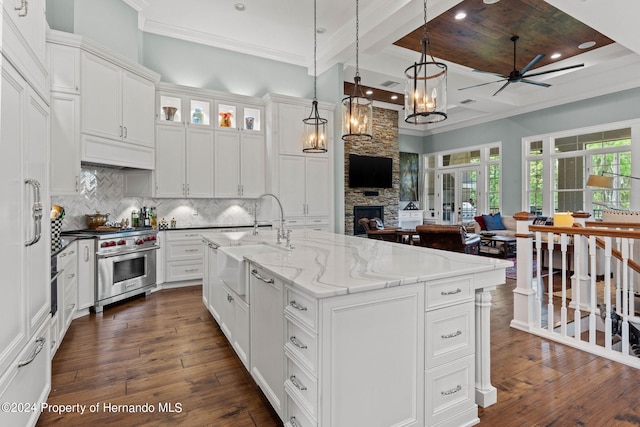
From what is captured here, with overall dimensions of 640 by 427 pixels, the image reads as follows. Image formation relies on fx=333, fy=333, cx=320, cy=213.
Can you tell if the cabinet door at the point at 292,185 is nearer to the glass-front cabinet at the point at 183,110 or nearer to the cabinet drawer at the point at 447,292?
the glass-front cabinet at the point at 183,110

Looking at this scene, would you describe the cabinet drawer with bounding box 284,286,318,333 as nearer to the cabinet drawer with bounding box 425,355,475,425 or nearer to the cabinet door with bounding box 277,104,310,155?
the cabinet drawer with bounding box 425,355,475,425

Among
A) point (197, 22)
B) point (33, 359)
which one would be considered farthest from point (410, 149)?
point (33, 359)

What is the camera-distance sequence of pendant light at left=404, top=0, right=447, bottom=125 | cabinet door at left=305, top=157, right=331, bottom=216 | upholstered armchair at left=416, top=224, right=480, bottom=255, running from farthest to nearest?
cabinet door at left=305, top=157, right=331, bottom=216 < upholstered armchair at left=416, top=224, right=480, bottom=255 < pendant light at left=404, top=0, right=447, bottom=125

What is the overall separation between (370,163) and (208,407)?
7.47 metres

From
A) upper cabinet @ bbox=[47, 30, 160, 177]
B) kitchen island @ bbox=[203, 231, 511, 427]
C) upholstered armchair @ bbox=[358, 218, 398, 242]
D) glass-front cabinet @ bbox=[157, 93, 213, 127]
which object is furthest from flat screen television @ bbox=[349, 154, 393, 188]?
kitchen island @ bbox=[203, 231, 511, 427]

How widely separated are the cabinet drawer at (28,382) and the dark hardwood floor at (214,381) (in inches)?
9.0

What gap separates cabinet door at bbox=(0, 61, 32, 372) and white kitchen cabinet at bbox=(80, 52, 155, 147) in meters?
2.64

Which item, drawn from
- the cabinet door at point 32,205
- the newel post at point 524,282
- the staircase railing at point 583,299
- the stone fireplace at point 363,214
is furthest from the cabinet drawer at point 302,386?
the stone fireplace at point 363,214

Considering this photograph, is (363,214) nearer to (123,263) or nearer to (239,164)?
(239,164)

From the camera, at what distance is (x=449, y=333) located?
1.72 meters

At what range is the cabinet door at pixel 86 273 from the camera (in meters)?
3.48

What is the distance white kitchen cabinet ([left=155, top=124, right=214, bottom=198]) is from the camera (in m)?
4.76

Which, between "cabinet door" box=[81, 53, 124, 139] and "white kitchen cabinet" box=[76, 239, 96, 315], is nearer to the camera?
"white kitchen cabinet" box=[76, 239, 96, 315]

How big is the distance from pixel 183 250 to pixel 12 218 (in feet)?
11.7
